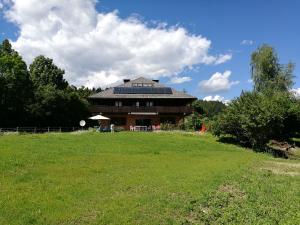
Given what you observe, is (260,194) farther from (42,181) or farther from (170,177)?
(42,181)

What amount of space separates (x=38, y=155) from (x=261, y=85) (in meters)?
50.9

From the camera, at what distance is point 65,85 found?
8569cm

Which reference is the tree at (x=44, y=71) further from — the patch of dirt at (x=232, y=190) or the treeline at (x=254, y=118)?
Result: the patch of dirt at (x=232, y=190)

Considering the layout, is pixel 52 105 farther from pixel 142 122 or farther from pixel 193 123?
pixel 193 123

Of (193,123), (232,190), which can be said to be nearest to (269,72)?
(193,123)

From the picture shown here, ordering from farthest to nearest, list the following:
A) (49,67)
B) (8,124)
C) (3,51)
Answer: (49,67) → (3,51) → (8,124)

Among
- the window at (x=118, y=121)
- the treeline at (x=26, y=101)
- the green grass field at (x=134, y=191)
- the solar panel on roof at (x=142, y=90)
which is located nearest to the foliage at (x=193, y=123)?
the solar panel on roof at (x=142, y=90)

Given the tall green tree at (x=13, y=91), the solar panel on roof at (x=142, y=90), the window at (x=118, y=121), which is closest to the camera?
the tall green tree at (x=13, y=91)

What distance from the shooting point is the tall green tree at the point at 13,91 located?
5953 cm

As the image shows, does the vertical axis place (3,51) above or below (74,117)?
above

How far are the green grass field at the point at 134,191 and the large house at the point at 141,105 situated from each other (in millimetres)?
36629

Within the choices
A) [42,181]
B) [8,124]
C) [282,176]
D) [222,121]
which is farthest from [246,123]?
[8,124]

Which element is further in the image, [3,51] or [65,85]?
[65,85]

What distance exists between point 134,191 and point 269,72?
185 feet
